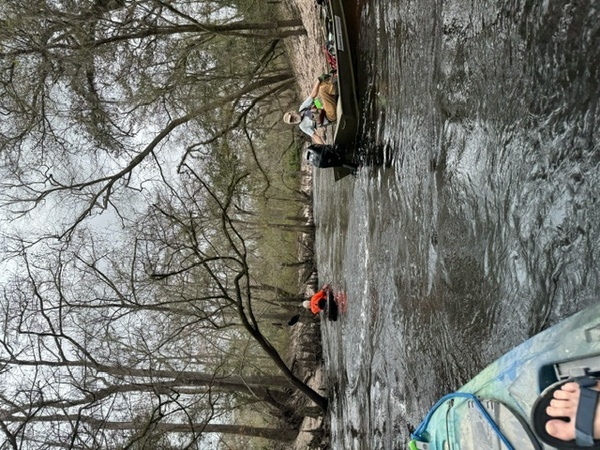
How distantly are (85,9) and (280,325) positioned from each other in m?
9.23

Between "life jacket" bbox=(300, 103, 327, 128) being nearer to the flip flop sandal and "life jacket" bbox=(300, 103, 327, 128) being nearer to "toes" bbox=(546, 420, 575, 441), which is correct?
the flip flop sandal

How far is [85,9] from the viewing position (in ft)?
40.3

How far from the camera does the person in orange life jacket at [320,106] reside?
9.99 meters

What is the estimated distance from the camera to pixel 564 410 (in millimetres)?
3518

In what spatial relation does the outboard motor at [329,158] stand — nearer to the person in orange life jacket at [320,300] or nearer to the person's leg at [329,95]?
the person's leg at [329,95]

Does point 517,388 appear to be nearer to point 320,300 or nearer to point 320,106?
point 320,106

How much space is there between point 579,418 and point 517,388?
3.05 feet

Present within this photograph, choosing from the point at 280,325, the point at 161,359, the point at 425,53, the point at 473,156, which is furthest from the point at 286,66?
the point at 473,156

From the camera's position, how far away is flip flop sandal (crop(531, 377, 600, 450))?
129 inches

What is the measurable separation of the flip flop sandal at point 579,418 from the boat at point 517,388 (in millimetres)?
108

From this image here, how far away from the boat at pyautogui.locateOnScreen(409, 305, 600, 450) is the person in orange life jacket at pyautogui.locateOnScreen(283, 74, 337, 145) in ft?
20.0

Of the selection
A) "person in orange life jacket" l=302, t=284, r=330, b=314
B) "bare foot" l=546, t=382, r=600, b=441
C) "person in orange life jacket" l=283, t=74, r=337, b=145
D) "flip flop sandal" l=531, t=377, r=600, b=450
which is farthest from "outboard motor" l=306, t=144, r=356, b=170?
"bare foot" l=546, t=382, r=600, b=441

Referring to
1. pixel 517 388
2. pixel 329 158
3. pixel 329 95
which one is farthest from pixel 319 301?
pixel 517 388

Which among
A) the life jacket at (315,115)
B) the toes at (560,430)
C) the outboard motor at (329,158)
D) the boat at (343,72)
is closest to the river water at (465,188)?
the boat at (343,72)
